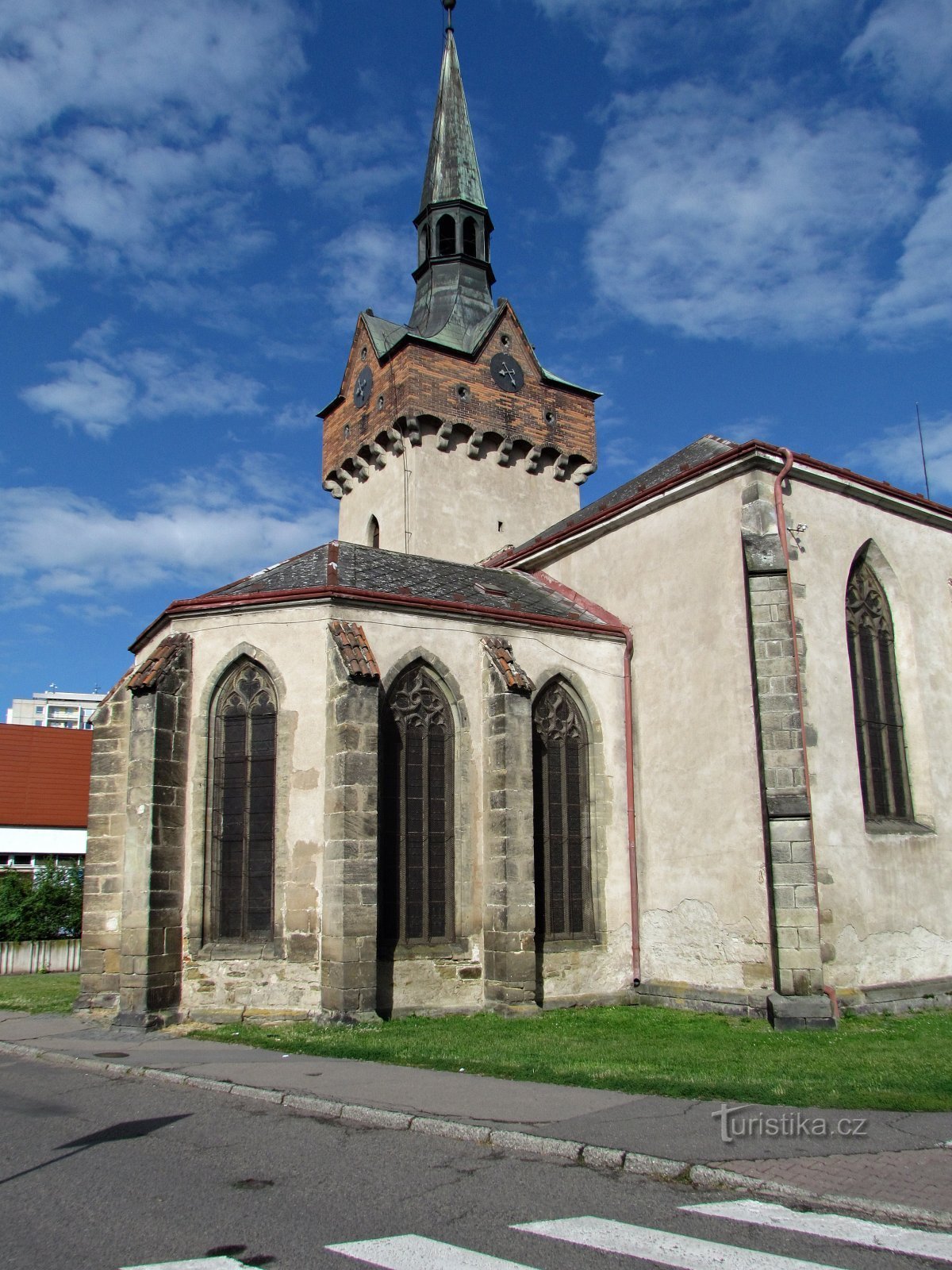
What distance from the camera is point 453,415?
2489 centimetres

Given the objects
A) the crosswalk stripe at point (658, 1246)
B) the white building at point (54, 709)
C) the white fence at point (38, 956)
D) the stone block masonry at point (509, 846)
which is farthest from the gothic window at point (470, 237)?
the white building at point (54, 709)

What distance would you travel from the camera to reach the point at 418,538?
2416cm

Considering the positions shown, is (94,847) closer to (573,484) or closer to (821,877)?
(821,877)

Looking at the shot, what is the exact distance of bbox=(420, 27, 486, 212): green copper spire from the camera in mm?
28203

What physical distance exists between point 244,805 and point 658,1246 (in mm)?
10372

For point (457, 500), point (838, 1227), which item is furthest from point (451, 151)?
point (838, 1227)

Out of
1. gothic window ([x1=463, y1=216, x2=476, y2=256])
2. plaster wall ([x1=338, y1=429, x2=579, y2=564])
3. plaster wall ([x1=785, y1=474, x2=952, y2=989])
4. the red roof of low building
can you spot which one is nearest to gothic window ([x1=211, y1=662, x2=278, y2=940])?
plaster wall ([x1=785, y1=474, x2=952, y2=989])

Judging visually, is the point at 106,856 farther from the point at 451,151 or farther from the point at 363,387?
the point at 451,151

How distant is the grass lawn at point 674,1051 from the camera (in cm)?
820

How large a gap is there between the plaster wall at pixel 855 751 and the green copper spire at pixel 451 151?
1739 centimetres

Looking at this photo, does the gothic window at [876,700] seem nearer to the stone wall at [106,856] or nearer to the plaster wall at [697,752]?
the plaster wall at [697,752]
